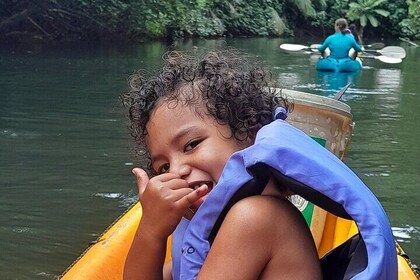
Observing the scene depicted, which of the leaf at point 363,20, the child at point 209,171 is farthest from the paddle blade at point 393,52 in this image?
the child at point 209,171

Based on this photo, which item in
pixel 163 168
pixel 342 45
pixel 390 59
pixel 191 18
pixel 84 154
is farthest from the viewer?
pixel 191 18

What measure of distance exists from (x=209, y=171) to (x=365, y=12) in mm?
23451

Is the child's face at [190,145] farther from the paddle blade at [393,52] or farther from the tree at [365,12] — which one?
the tree at [365,12]

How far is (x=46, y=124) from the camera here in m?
6.21

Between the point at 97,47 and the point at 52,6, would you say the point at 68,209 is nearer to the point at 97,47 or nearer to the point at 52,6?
the point at 97,47

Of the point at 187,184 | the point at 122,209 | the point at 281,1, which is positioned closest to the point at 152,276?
the point at 187,184

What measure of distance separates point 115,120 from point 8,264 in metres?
3.33

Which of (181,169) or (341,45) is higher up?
(181,169)

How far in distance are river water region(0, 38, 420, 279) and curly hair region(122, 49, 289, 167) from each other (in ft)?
6.22

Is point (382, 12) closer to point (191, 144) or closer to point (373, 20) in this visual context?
point (373, 20)

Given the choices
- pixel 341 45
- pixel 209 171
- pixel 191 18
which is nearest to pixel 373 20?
pixel 191 18

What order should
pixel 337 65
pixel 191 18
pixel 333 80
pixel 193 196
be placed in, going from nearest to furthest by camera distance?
pixel 193 196 → pixel 333 80 → pixel 337 65 → pixel 191 18

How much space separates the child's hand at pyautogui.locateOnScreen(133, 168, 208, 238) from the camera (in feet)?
4.02

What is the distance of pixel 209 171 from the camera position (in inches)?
49.8
